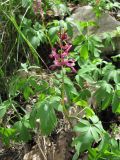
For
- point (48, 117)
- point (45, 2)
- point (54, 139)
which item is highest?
point (45, 2)

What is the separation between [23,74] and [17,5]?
26.6 inches

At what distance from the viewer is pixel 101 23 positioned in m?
3.35

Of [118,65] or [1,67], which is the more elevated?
[1,67]

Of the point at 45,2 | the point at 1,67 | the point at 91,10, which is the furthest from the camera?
the point at 91,10

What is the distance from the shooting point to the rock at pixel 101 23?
3.11 m

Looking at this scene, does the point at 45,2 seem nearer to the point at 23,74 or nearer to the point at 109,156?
the point at 23,74

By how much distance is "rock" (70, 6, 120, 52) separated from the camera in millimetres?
3111

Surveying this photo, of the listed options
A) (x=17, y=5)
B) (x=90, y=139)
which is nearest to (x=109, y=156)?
(x=90, y=139)

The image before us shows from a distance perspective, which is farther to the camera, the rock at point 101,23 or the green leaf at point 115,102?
the rock at point 101,23

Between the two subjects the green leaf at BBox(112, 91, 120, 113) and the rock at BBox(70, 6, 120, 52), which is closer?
the green leaf at BBox(112, 91, 120, 113)

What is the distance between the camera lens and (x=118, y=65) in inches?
120

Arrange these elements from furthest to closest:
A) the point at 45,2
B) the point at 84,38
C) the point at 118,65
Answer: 1. the point at 45,2
2. the point at 118,65
3. the point at 84,38

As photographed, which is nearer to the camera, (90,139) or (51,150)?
(90,139)

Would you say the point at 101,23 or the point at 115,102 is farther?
the point at 101,23
